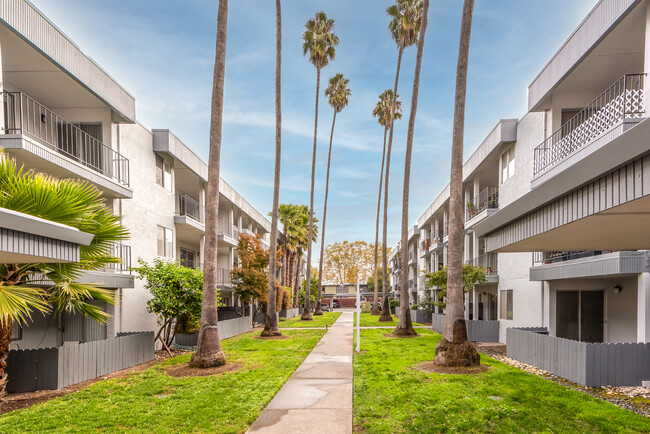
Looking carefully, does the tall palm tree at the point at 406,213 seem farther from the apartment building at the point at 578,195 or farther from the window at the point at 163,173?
the window at the point at 163,173

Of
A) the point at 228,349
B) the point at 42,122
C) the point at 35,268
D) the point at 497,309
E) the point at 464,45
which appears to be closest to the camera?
the point at 35,268

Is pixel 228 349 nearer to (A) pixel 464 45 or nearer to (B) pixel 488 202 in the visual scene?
(A) pixel 464 45

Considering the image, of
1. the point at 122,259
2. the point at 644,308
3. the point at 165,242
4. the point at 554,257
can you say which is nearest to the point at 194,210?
the point at 165,242

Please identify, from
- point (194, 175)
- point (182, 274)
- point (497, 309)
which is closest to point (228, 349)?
point (182, 274)

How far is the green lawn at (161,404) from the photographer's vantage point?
792 centimetres

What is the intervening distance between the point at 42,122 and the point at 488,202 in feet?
68.8

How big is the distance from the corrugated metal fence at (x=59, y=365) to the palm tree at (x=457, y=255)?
940 centimetres

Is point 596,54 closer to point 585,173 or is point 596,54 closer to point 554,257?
point 554,257

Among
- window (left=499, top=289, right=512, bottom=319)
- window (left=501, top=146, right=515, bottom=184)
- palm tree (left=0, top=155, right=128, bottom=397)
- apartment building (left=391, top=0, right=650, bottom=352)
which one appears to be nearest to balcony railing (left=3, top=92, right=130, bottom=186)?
palm tree (left=0, top=155, right=128, bottom=397)

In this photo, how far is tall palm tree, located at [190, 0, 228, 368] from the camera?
13391 mm

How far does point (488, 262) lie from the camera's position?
25.4 metres

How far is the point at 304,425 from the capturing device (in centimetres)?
773

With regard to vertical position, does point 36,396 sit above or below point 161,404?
below

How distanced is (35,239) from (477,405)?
8.12 meters
